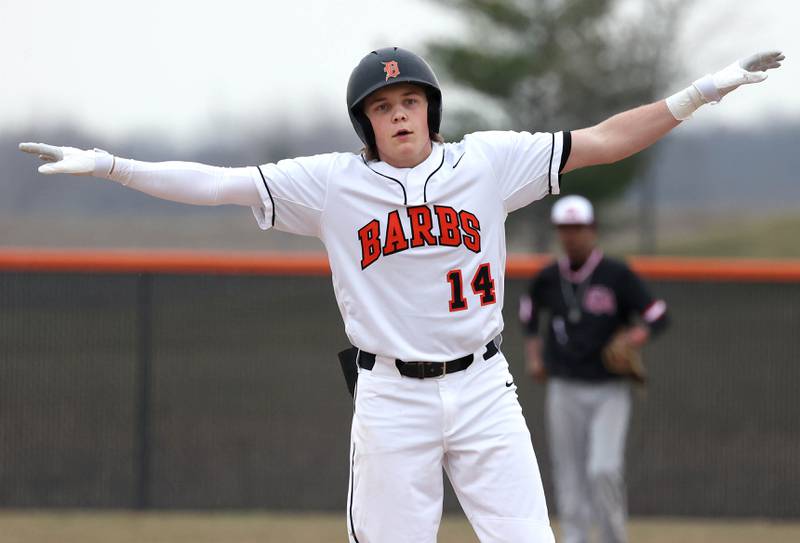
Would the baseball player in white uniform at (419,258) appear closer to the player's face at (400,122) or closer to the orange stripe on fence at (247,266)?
the player's face at (400,122)

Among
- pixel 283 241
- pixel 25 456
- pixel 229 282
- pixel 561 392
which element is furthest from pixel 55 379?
pixel 283 241

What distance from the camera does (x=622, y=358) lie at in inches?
284

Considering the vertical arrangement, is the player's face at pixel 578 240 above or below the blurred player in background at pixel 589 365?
above

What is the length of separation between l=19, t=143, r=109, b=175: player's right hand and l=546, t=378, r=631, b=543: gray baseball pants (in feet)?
12.9

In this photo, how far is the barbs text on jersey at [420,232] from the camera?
423 cm

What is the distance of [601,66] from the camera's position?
74.5ft

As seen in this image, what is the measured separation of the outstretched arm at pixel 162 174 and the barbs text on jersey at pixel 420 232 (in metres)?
0.44

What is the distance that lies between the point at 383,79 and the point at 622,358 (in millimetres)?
3407

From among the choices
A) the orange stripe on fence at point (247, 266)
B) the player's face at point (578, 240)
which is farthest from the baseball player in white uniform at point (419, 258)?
the orange stripe on fence at point (247, 266)

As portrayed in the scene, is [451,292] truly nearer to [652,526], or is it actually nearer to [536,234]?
[652,526]

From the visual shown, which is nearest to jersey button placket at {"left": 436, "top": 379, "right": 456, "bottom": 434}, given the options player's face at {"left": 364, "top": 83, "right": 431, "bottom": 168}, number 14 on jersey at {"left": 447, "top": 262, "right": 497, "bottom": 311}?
number 14 on jersey at {"left": 447, "top": 262, "right": 497, "bottom": 311}

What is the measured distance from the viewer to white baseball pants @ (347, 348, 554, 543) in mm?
4137

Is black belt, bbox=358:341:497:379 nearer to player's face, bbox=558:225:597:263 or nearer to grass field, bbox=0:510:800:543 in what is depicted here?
player's face, bbox=558:225:597:263

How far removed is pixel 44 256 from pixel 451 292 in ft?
17.0
